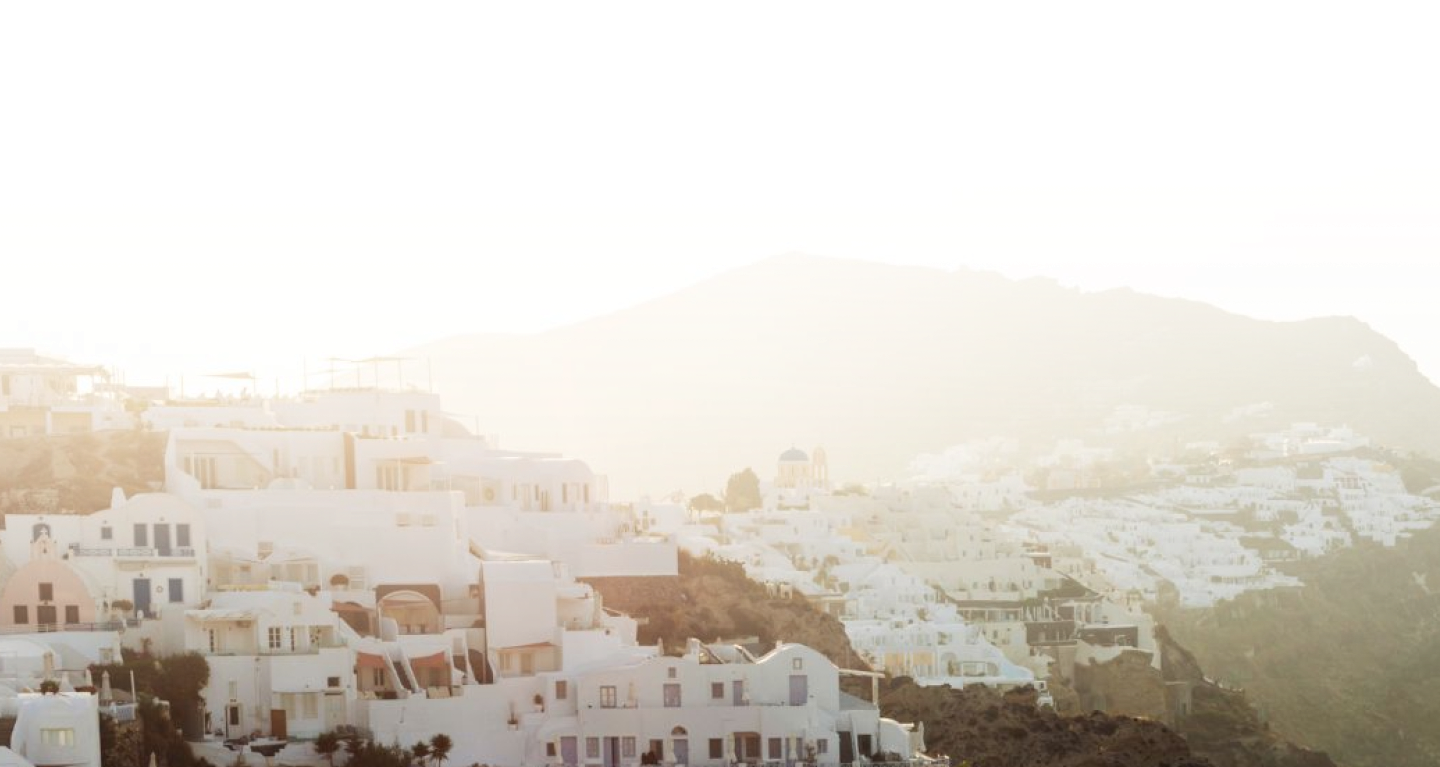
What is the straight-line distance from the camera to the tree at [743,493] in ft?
98.6

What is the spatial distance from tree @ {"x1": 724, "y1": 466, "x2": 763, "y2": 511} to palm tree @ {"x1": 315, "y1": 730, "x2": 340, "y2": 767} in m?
15.0

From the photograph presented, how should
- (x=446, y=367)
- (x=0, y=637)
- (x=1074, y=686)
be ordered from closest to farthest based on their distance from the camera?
(x=0, y=637) < (x=1074, y=686) < (x=446, y=367)

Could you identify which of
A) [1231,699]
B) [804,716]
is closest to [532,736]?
[804,716]

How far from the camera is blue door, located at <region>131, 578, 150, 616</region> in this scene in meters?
15.1

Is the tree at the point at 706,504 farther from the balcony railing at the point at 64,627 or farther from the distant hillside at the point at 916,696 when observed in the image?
the balcony railing at the point at 64,627

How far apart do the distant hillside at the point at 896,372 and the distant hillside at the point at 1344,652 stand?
12.6 metres

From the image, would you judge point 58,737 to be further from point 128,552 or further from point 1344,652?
point 1344,652

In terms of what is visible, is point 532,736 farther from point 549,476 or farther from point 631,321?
point 631,321

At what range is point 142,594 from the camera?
49.9 ft

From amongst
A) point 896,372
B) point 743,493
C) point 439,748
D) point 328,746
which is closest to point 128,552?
point 328,746

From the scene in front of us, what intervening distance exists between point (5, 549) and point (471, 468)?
3950 mm

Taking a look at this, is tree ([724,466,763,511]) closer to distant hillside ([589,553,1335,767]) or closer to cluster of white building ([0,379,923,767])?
distant hillside ([589,553,1335,767])

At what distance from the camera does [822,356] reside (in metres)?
64.7

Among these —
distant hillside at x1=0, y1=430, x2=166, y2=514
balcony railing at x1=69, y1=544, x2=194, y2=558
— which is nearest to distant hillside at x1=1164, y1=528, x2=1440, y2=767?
distant hillside at x1=0, y1=430, x2=166, y2=514
